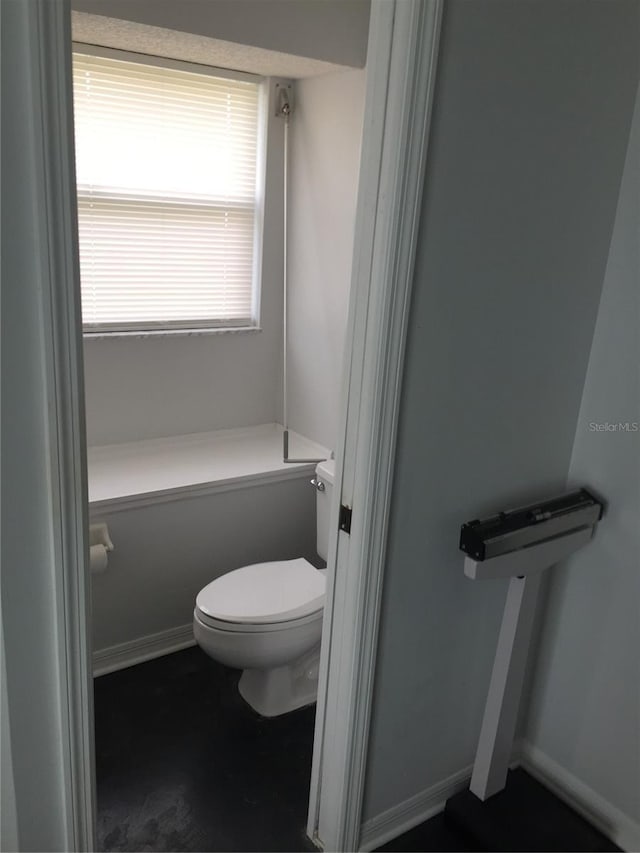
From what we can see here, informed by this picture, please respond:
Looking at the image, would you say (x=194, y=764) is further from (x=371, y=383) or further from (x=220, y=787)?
(x=371, y=383)

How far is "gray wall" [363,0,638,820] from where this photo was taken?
4.60ft

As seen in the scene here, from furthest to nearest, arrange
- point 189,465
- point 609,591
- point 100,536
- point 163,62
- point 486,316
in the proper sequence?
point 189,465, point 163,62, point 100,536, point 609,591, point 486,316

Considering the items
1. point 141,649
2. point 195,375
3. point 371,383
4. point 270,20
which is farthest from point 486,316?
point 141,649

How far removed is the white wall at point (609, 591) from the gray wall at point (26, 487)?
1339 millimetres

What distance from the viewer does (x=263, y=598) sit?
216 cm

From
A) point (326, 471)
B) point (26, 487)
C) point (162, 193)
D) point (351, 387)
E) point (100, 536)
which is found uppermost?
point (162, 193)

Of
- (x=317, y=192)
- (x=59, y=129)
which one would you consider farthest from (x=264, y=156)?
(x=59, y=129)

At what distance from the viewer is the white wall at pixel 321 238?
95.0 inches

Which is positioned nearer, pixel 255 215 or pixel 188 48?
pixel 188 48

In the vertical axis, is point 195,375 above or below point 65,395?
below

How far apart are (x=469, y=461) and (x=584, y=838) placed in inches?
42.0

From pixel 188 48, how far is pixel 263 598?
1.72m

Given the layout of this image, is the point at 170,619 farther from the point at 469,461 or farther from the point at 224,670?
the point at 469,461

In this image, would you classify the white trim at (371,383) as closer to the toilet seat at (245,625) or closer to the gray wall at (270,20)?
the toilet seat at (245,625)
